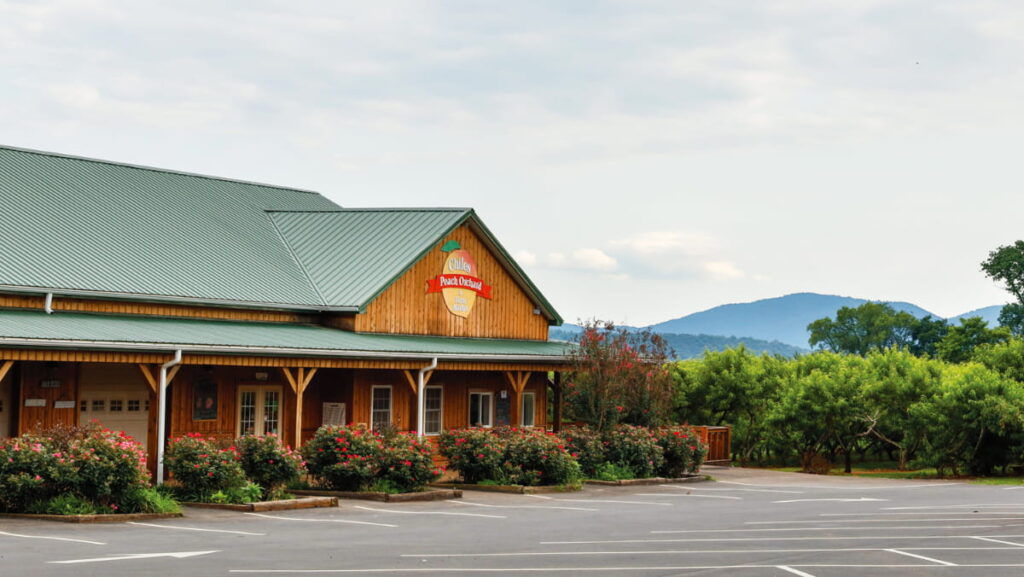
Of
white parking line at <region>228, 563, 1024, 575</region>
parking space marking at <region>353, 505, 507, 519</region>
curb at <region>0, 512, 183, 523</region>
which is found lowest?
white parking line at <region>228, 563, 1024, 575</region>

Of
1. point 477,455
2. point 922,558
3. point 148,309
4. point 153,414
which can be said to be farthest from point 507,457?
point 922,558

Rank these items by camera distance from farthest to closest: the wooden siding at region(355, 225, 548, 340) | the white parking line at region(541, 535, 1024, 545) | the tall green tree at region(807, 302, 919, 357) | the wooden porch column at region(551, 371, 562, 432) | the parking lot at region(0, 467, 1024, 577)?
the tall green tree at region(807, 302, 919, 357)
the wooden porch column at region(551, 371, 562, 432)
the wooden siding at region(355, 225, 548, 340)
the white parking line at region(541, 535, 1024, 545)
the parking lot at region(0, 467, 1024, 577)

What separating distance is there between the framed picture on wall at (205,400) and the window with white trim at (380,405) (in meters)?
4.29

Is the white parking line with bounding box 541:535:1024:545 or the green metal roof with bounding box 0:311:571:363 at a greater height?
the green metal roof with bounding box 0:311:571:363

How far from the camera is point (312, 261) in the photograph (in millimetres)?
34594

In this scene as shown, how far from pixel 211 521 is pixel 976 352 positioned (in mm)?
28413

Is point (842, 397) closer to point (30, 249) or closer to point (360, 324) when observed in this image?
point (360, 324)

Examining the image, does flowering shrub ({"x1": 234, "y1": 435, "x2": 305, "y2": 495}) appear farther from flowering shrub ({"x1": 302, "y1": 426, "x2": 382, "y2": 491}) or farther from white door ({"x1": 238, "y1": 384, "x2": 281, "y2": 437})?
white door ({"x1": 238, "y1": 384, "x2": 281, "y2": 437})

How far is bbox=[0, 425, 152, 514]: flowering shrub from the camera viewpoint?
19.2m

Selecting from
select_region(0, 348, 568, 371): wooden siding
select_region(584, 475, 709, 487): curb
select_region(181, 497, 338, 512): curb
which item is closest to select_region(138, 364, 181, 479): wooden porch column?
select_region(0, 348, 568, 371): wooden siding

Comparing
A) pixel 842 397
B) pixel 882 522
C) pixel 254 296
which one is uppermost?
pixel 254 296

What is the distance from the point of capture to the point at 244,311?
30.4 meters

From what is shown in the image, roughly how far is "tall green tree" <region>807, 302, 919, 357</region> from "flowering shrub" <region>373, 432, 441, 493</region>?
111m

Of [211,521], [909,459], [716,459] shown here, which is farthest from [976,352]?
[211,521]
